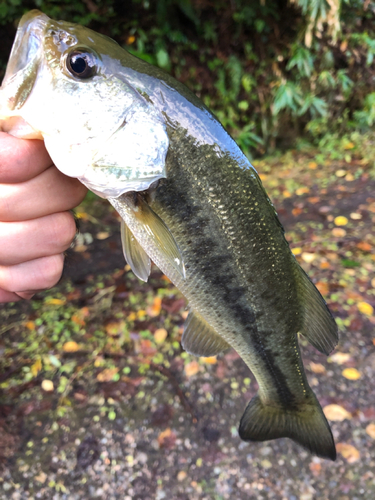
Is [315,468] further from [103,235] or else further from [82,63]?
[103,235]

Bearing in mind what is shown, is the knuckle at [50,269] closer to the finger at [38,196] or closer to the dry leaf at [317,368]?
the finger at [38,196]

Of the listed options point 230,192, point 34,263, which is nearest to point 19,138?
point 34,263

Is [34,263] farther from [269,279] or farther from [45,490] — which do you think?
[45,490]

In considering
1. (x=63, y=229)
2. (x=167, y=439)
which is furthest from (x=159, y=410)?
(x=63, y=229)

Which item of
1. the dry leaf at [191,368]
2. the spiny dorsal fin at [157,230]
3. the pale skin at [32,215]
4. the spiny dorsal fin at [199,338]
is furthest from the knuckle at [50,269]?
the dry leaf at [191,368]

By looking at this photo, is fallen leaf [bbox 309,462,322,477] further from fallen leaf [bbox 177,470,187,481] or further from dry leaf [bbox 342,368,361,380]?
fallen leaf [bbox 177,470,187,481]

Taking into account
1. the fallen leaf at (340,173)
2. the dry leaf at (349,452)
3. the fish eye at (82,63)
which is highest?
the fish eye at (82,63)
